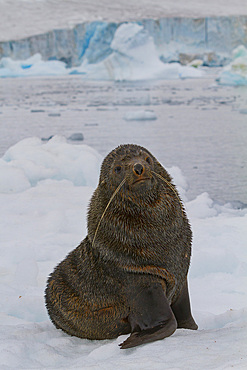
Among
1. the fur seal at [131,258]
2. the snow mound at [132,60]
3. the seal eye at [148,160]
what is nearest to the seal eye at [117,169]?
the fur seal at [131,258]

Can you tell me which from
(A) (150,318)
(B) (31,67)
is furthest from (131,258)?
(B) (31,67)

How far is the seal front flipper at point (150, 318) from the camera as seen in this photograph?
1.95 m

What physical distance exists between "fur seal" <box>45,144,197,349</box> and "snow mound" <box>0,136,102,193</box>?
3.39m

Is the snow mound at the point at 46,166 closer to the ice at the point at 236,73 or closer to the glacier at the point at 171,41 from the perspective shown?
the ice at the point at 236,73

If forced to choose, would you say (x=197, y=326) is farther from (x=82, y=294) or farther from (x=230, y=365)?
(x=230, y=365)

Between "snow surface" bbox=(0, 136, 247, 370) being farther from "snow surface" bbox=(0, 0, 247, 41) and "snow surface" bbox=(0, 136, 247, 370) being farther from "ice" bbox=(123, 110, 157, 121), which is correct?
"snow surface" bbox=(0, 0, 247, 41)

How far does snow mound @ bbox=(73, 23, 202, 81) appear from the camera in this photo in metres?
19.7

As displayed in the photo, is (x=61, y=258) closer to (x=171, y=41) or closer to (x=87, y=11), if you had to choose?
(x=171, y=41)

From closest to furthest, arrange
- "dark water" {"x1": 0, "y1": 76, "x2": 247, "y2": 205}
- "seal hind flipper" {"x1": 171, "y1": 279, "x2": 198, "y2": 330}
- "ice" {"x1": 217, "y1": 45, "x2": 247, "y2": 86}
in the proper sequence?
"seal hind flipper" {"x1": 171, "y1": 279, "x2": 198, "y2": 330}, "dark water" {"x1": 0, "y1": 76, "x2": 247, "y2": 205}, "ice" {"x1": 217, "y1": 45, "x2": 247, "y2": 86}

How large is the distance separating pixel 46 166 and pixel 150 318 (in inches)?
173

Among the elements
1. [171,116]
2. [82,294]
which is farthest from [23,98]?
[82,294]

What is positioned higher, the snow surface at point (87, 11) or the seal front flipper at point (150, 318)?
the seal front flipper at point (150, 318)

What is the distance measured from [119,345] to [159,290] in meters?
0.27

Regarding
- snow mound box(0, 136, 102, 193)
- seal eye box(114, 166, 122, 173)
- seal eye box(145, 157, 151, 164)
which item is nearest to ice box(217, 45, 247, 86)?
snow mound box(0, 136, 102, 193)
